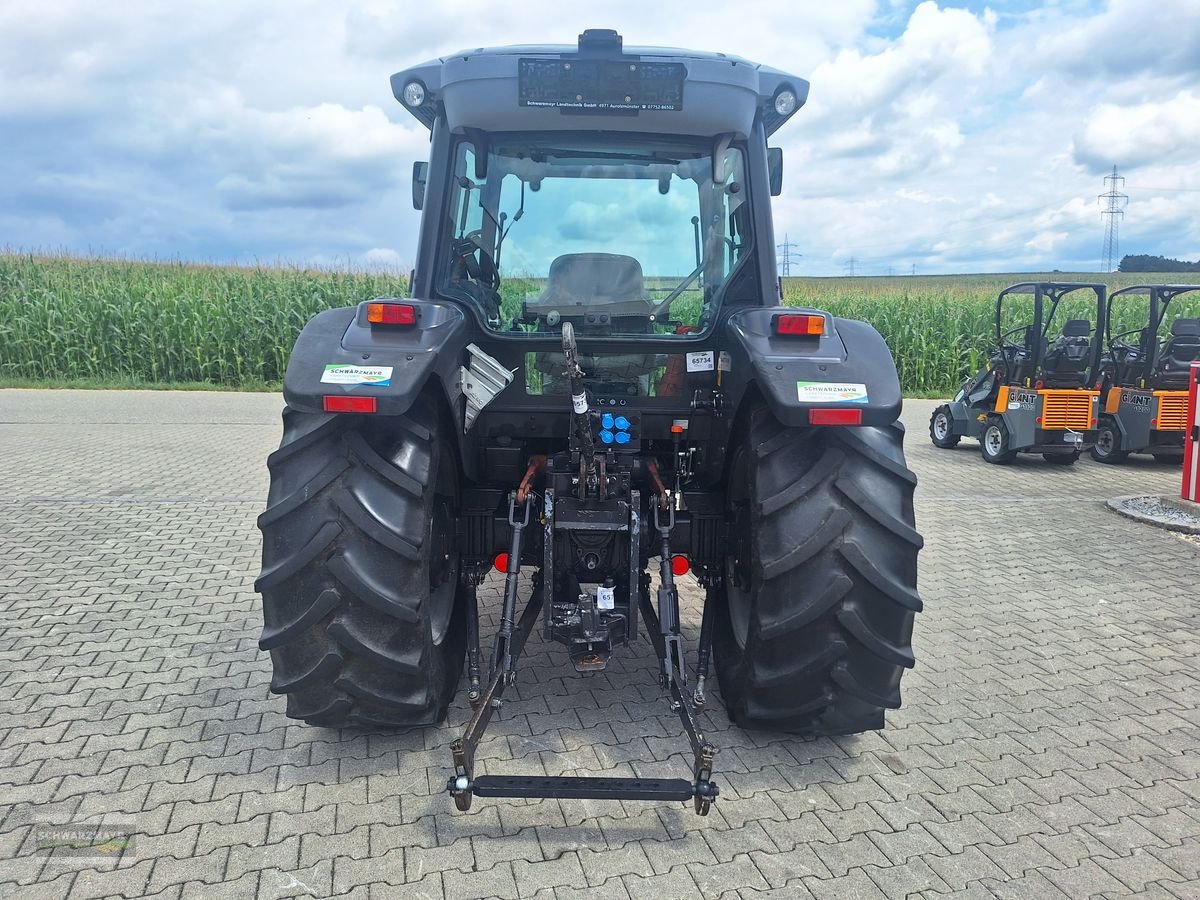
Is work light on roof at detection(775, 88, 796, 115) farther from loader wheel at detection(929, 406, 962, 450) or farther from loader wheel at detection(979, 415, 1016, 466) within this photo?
loader wheel at detection(929, 406, 962, 450)

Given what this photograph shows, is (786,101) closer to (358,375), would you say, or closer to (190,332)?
(358,375)

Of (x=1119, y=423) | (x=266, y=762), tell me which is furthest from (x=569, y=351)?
(x=1119, y=423)

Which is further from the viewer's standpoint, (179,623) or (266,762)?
(179,623)

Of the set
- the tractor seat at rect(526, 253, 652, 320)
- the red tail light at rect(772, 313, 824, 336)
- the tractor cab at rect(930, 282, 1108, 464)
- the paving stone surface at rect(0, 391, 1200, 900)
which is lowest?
the paving stone surface at rect(0, 391, 1200, 900)

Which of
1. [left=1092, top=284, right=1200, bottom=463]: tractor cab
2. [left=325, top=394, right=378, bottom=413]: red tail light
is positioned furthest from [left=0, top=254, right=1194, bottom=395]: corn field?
[left=325, top=394, right=378, bottom=413]: red tail light

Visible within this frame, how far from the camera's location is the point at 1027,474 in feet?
32.7

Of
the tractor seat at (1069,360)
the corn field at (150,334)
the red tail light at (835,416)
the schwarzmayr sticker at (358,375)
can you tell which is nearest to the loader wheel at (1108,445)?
the tractor seat at (1069,360)

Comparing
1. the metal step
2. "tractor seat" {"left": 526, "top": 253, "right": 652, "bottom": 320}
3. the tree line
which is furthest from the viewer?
the tree line

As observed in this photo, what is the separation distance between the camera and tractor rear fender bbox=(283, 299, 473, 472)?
2.87 m

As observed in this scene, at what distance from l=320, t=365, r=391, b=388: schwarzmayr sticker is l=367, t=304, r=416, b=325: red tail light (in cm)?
24

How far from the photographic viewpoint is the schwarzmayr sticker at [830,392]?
292 centimetres

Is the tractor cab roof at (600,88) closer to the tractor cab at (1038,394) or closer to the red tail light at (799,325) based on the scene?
the red tail light at (799,325)

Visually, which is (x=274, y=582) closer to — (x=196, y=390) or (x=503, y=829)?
(x=503, y=829)

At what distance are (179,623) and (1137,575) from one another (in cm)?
584
